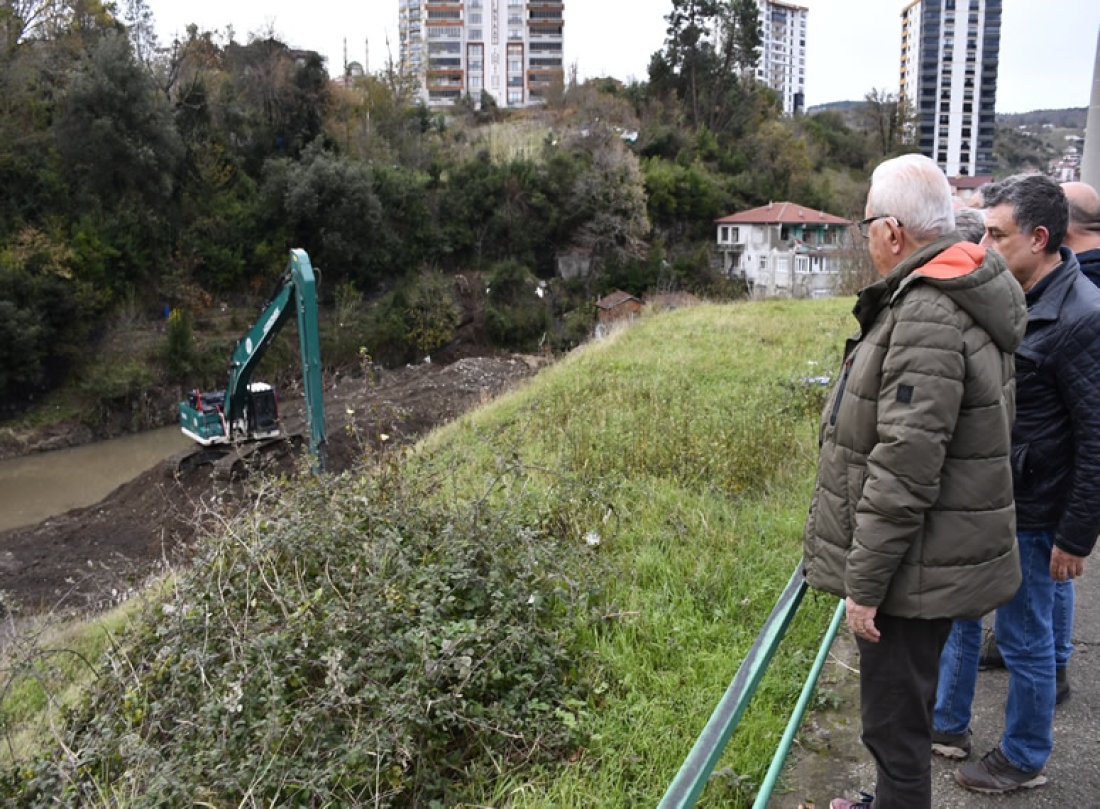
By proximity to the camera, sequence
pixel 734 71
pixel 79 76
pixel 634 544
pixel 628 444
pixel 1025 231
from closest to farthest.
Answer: pixel 1025 231 < pixel 634 544 < pixel 628 444 < pixel 79 76 < pixel 734 71

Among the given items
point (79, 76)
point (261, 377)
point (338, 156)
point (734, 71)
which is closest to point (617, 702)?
point (261, 377)

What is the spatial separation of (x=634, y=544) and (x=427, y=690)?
2043mm

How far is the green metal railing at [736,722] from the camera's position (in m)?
1.61

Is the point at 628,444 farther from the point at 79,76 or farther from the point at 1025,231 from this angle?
the point at 79,76

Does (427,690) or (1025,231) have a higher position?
(1025,231)

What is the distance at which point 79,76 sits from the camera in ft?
77.5

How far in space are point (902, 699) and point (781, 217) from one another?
3650 cm

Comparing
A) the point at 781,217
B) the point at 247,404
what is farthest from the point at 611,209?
the point at 247,404

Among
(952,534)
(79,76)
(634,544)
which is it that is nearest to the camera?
(952,534)

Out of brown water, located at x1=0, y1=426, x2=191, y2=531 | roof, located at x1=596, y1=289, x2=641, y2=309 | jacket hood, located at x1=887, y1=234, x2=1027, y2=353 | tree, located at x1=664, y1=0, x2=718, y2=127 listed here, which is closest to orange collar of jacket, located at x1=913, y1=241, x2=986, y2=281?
jacket hood, located at x1=887, y1=234, x2=1027, y2=353

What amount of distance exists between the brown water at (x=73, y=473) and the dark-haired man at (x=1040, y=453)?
16592 millimetres

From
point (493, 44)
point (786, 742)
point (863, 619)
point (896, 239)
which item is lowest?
point (786, 742)

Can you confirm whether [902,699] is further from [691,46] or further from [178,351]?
[691,46]

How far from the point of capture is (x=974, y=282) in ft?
6.41
